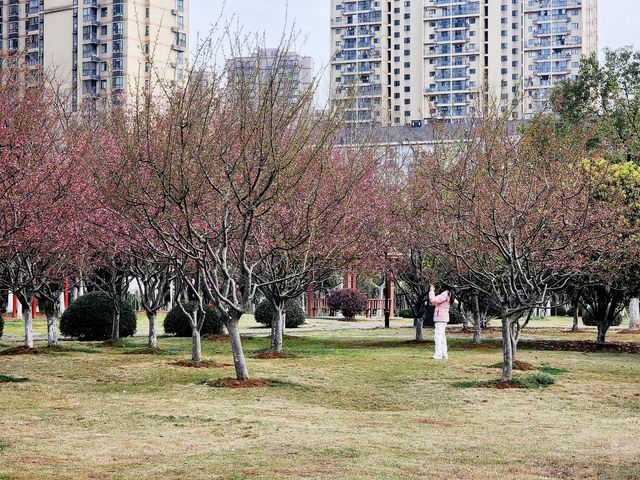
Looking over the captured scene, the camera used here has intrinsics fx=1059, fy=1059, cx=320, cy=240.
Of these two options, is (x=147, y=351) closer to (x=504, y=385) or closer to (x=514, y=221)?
(x=504, y=385)

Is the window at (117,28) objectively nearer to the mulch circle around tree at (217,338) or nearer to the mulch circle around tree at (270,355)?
the mulch circle around tree at (217,338)

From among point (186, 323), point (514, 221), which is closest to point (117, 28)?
point (186, 323)

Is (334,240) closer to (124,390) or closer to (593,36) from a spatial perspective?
(124,390)

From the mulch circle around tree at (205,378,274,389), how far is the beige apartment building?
431 ft

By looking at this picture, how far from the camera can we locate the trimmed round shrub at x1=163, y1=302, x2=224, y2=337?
112ft

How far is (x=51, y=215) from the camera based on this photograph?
2116 centimetres

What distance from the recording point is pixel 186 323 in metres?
35.8

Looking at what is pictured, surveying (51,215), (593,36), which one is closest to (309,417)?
(51,215)

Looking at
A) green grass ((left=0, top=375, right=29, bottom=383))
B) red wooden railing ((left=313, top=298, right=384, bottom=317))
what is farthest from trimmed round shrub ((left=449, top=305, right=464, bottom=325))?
green grass ((left=0, top=375, right=29, bottom=383))

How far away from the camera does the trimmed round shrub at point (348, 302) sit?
53.7 m

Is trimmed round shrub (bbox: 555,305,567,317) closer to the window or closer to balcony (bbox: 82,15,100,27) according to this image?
the window

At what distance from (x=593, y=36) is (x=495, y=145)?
140422 millimetres

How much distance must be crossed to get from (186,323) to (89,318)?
4832mm

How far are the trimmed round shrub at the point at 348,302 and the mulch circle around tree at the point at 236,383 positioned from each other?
35.1 m
